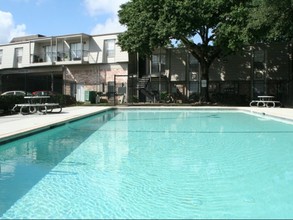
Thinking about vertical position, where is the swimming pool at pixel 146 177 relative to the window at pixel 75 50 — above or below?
below

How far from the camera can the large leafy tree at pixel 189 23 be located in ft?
77.2

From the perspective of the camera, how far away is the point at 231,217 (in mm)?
4031

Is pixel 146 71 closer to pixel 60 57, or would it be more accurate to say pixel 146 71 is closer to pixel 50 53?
pixel 60 57

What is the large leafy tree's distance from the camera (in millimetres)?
23538

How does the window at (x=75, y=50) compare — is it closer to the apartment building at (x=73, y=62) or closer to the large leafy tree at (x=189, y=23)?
the apartment building at (x=73, y=62)

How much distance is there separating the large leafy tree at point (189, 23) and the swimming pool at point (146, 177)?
14.5 metres

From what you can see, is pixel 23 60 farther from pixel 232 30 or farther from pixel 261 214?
pixel 261 214

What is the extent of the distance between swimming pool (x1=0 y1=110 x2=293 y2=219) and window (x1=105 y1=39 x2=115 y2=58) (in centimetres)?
2482

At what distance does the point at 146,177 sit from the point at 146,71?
29.8 metres

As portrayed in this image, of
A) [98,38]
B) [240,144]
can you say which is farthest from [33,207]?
[98,38]

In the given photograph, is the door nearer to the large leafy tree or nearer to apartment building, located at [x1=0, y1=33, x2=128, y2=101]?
apartment building, located at [x1=0, y1=33, x2=128, y2=101]

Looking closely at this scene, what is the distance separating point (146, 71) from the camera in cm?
3534

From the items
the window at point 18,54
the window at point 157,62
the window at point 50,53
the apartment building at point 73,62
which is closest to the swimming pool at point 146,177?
the apartment building at point 73,62

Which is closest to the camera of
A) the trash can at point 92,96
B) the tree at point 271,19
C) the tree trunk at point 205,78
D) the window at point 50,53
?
the tree at point 271,19
